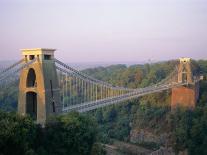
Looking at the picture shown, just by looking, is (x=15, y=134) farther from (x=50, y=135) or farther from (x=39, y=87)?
(x=39, y=87)

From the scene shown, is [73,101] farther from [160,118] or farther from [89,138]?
[89,138]

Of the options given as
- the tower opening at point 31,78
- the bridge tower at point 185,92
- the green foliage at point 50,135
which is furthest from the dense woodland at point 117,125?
the tower opening at point 31,78

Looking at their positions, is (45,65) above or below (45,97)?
above

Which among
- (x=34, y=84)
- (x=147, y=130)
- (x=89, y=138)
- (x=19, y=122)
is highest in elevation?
(x=34, y=84)

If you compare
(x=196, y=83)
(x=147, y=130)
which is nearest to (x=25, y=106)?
(x=147, y=130)

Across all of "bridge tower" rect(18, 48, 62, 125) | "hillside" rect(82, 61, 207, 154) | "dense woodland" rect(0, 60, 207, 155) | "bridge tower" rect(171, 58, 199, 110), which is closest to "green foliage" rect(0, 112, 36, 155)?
"dense woodland" rect(0, 60, 207, 155)

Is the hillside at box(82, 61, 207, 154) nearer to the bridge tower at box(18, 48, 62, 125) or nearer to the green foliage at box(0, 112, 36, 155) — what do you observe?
the bridge tower at box(18, 48, 62, 125)

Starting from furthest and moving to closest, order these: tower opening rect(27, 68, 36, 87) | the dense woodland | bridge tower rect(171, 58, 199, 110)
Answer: bridge tower rect(171, 58, 199, 110) < tower opening rect(27, 68, 36, 87) < the dense woodland

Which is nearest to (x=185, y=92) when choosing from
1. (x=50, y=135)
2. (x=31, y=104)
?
(x=31, y=104)
